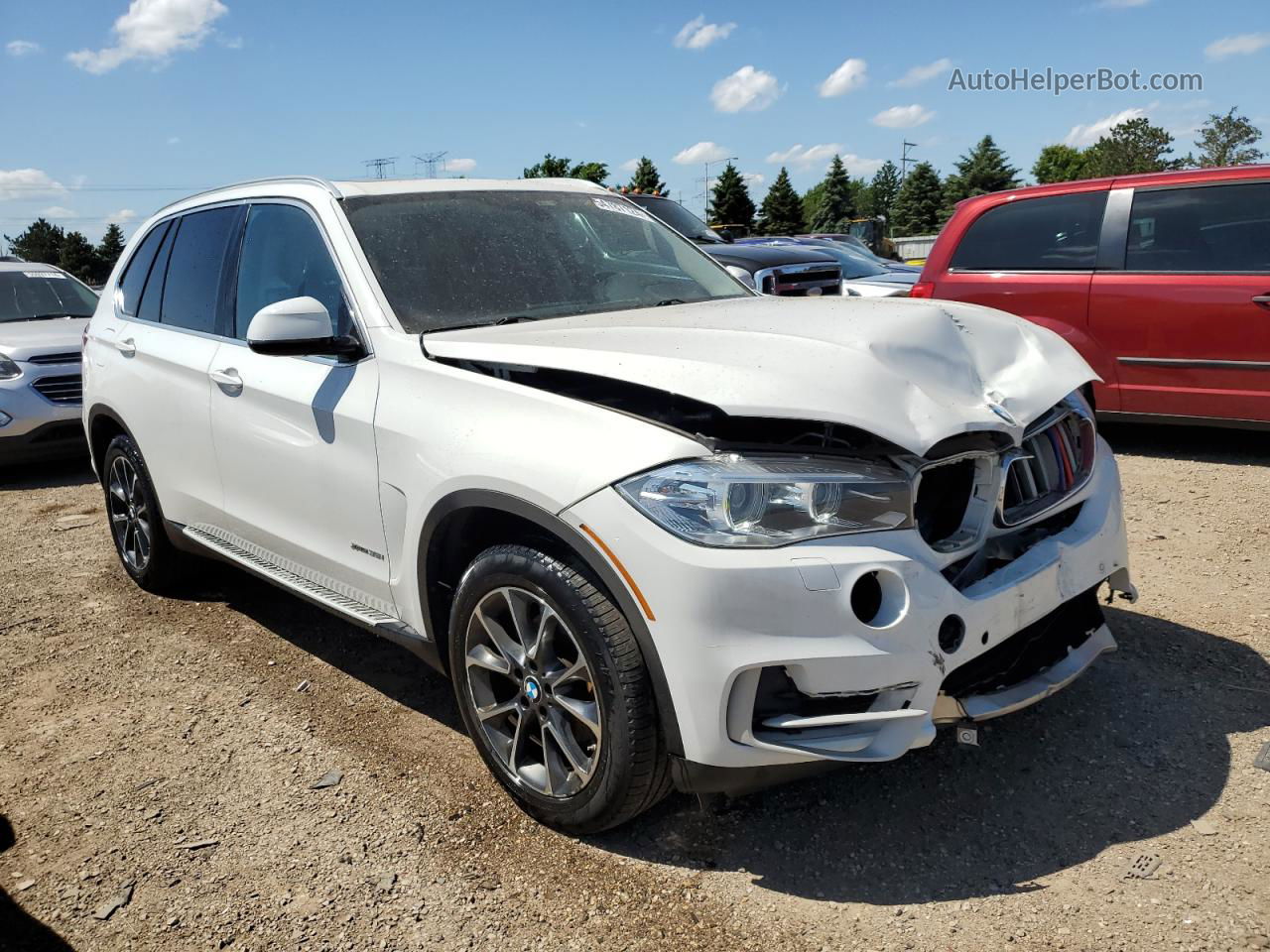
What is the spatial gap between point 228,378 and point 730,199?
71311 millimetres

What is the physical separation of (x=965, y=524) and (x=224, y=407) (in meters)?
2.76

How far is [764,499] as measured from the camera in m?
2.36

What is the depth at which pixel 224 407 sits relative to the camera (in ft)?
12.7

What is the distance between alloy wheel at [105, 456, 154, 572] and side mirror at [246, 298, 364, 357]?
81.1 inches

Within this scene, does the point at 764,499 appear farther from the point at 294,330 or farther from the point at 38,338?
the point at 38,338

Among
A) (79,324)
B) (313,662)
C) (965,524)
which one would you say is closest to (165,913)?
(313,662)

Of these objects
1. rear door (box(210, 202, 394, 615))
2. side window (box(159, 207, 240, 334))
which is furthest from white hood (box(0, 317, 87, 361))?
rear door (box(210, 202, 394, 615))

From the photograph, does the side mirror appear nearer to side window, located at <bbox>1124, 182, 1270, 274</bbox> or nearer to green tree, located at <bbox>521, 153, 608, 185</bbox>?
side window, located at <bbox>1124, 182, 1270, 274</bbox>

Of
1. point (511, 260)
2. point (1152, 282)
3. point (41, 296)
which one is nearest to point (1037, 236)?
point (1152, 282)

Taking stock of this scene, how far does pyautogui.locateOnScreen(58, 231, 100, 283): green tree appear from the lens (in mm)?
65125

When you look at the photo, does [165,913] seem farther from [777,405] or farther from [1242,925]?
[1242,925]

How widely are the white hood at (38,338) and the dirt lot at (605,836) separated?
17.3 ft

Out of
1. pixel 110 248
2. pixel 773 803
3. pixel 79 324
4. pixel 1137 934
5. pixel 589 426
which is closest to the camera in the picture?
pixel 1137 934

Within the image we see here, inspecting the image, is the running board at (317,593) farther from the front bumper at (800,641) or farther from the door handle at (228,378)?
the front bumper at (800,641)
